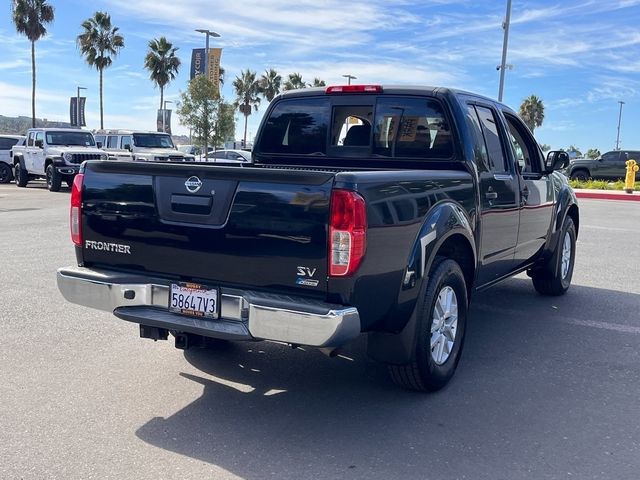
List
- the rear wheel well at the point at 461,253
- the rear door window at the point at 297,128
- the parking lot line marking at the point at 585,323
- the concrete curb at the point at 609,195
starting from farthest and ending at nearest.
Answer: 1. the concrete curb at the point at 609,195
2. the parking lot line marking at the point at 585,323
3. the rear door window at the point at 297,128
4. the rear wheel well at the point at 461,253

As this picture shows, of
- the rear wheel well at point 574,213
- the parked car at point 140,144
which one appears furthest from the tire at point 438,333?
the parked car at point 140,144

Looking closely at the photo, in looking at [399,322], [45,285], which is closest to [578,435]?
[399,322]

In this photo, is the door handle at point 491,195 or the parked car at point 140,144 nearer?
the door handle at point 491,195

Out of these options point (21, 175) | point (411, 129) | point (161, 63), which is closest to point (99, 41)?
point (161, 63)

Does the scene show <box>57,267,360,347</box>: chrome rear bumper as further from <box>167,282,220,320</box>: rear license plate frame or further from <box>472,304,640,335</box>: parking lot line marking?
<box>472,304,640,335</box>: parking lot line marking

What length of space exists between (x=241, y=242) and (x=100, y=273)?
3.27ft

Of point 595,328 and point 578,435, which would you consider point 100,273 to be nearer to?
point 578,435

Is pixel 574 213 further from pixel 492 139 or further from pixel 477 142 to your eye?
pixel 477 142

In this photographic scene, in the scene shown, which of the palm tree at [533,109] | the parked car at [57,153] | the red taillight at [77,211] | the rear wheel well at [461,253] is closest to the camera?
the red taillight at [77,211]

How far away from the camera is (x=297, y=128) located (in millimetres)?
5602

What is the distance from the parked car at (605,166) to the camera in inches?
1212

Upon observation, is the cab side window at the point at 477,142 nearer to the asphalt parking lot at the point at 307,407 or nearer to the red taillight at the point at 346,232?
the asphalt parking lot at the point at 307,407

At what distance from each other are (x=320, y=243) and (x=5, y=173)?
2720 cm

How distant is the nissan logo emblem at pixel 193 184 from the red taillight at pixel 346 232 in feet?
2.63
